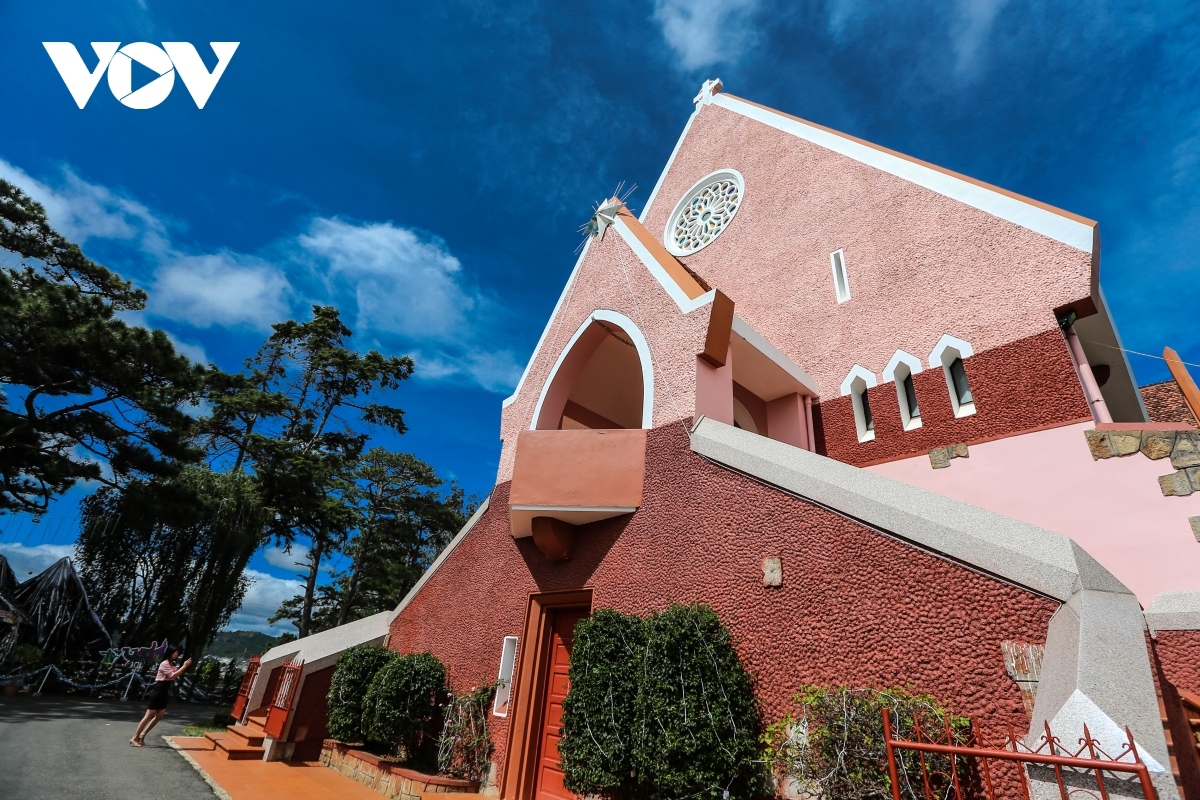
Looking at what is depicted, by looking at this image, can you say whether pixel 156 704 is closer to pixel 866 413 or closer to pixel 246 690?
pixel 246 690

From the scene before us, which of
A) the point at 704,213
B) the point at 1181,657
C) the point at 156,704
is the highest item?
the point at 704,213

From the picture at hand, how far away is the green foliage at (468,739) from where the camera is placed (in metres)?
7.08

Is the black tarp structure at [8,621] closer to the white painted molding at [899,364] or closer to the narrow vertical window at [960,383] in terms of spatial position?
the white painted molding at [899,364]

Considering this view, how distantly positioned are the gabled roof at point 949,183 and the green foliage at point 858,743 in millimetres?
6246

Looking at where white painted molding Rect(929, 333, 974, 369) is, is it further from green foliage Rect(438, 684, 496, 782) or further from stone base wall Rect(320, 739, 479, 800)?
stone base wall Rect(320, 739, 479, 800)

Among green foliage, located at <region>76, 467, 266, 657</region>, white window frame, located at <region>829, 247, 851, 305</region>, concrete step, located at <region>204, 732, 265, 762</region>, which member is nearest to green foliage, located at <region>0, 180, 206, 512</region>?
green foliage, located at <region>76, 467, 266, 657</region>

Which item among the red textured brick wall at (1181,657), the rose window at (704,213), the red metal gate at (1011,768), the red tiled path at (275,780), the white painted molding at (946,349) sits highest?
the rose window at (704,213)

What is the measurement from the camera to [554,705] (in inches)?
275

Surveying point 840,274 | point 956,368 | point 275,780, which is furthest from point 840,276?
point 275,780

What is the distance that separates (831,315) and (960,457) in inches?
130

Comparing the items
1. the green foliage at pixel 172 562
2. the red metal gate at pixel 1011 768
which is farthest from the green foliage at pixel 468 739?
the green foliage at pixel 172 562

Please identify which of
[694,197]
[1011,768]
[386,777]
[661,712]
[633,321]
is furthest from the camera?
[694,197]

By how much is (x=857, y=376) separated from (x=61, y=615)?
23.0 m

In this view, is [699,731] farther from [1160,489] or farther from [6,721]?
[6,721]
